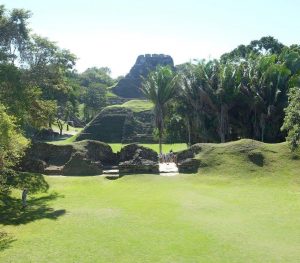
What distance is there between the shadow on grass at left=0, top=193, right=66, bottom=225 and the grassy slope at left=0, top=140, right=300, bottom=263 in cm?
15

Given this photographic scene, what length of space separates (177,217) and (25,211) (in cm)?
679

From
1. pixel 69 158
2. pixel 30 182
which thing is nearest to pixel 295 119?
pixel 69 158

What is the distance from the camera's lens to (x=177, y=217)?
51.9 feet

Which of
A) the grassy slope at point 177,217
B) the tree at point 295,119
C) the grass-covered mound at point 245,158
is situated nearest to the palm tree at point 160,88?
the grass-covered mound at point 245,158

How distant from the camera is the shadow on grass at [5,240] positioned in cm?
1280

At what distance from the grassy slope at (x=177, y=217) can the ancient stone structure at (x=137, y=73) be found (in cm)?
6149

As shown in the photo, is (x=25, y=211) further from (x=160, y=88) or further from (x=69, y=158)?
(x=160, y=88)

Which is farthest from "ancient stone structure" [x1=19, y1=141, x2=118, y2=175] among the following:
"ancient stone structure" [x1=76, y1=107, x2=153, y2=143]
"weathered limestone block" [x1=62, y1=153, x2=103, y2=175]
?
"ancient stone structure" [x1=76, y1=107, x2=153, y2=143]

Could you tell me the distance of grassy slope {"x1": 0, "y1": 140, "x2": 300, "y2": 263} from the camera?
11875 mm

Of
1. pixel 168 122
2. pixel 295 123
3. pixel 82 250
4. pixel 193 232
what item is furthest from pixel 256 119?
pixel 82 250

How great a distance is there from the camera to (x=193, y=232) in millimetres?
13758

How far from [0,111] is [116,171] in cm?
1208

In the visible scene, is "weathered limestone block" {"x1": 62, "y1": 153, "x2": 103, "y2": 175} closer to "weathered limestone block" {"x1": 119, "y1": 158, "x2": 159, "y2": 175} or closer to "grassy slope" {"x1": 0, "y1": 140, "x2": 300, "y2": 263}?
"grassy slope" {"x1": 0, "y1": 140, "x2": 300, "y2": 263}

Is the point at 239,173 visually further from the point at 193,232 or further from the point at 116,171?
the point at 193,232
